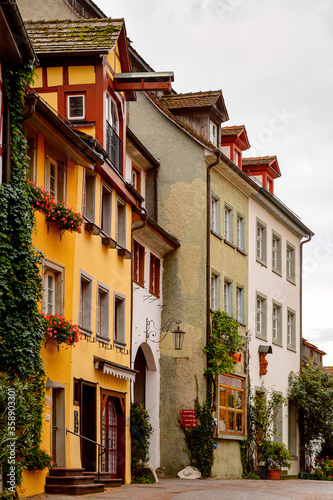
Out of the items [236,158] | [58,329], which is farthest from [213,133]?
[58,329]

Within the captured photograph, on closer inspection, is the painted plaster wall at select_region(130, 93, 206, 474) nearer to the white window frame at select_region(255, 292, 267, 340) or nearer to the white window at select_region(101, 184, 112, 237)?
the white window frame at select_region(255, 292, 267, 340)

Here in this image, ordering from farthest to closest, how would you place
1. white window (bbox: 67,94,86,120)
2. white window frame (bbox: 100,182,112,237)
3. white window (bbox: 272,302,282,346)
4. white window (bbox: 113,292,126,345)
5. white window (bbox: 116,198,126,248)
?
white window (bbox: 272,302,282,346), white window (bbox: 116,198,126,248), white window (bbox: 113,292,126,345), white window frame (bbox: 100,182,112,237), white window (bbox: 67,94,86,120)

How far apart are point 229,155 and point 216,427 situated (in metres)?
10.2

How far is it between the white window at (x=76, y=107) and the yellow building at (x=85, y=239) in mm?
24

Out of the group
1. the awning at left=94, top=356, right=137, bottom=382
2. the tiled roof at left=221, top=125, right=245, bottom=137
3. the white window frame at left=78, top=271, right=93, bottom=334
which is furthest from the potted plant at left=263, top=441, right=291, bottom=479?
the white window frame at left=78, top=271, right=93, bottom=334

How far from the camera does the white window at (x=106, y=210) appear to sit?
23752 millimetres

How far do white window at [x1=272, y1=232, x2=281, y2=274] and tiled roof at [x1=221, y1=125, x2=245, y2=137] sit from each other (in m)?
4.91

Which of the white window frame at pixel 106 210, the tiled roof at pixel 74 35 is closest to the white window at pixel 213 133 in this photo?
the tiled roof at pixel 74 35

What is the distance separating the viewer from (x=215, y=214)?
105 feet

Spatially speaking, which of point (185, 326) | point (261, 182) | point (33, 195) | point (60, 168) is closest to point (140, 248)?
point (185, 326)

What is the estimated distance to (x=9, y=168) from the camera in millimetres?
17359

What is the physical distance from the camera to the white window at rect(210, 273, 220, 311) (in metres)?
31.1

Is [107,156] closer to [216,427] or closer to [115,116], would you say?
[115,116]

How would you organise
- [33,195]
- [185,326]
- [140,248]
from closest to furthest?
[33,195]
[140,248]
[185,326]
